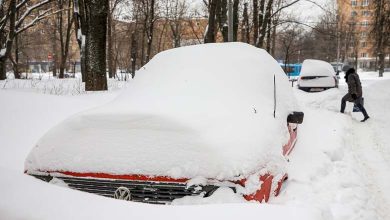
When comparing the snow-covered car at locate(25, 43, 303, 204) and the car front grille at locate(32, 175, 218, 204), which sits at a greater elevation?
the snow-covered car at locate(25, 43, 303, 204)

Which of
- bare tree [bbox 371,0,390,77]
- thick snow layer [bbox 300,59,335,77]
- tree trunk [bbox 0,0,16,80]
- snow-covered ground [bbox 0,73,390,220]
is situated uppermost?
bare tree [bbox 371,0,390,77]

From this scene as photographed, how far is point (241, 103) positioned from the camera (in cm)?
433

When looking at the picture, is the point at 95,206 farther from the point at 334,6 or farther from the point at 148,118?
the point at 334,6

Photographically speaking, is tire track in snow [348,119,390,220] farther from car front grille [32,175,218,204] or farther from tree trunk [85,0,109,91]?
tree trunk [85,0,109,91]

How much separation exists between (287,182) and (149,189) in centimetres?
215

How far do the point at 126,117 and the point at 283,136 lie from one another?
193 centimetres

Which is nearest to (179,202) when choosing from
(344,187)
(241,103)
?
(241,103)

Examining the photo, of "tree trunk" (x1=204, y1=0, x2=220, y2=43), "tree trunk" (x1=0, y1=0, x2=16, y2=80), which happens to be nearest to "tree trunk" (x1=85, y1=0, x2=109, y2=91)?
"tree trunk" (x1=204, y1=0, x2=220, y2=43)

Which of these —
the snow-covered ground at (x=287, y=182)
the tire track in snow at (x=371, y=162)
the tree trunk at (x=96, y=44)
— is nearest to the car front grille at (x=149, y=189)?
the snow-covered ground at (x=287, y=182)

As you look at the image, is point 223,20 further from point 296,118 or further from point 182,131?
point 182,131

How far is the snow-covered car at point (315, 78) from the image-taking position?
18.0 meters

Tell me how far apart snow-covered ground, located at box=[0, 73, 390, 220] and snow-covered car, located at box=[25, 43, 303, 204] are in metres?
0.27

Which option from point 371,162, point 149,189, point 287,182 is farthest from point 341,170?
point 149,189

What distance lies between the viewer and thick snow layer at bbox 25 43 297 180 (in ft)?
11.0
